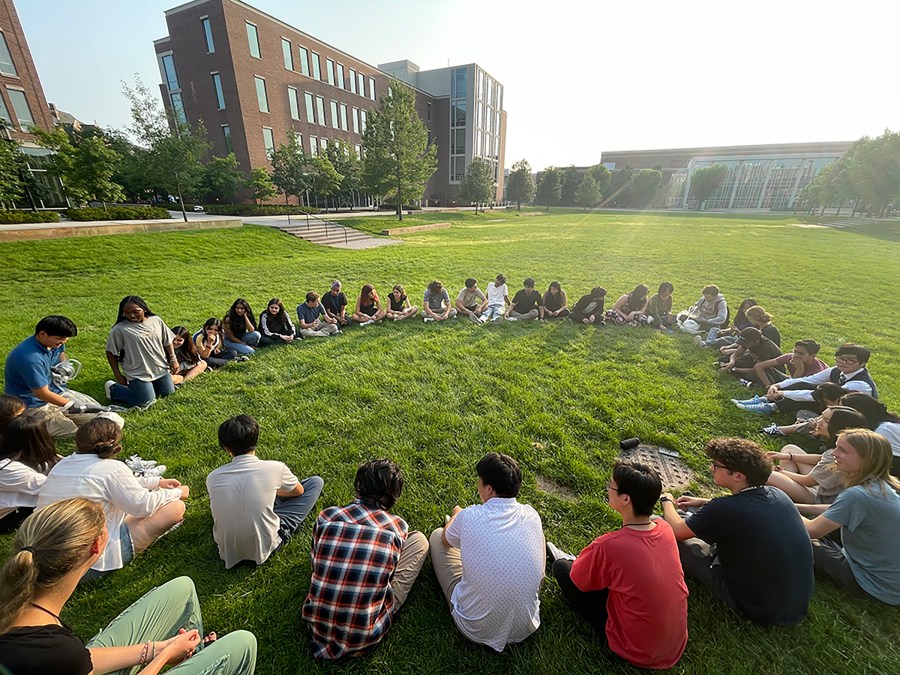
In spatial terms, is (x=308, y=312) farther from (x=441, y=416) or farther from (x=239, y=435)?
(x=239, y=435)

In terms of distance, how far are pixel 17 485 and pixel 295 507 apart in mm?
2138

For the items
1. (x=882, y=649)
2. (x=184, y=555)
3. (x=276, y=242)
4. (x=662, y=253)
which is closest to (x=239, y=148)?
(x=276, y=242)

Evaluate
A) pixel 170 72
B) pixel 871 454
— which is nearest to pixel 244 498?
pixel 871 454

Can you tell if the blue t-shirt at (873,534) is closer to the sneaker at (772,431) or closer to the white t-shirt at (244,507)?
the sneaker at (772,431)

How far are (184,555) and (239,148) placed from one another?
129 ft

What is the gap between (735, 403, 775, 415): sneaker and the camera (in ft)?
17.0

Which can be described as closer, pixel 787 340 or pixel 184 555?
pixel 184 555

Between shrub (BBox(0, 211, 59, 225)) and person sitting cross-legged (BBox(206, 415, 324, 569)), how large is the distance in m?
24.0

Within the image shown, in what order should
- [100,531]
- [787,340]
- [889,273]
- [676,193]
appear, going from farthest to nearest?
[676,193]
[889,273]
[787,340]
[100,531]

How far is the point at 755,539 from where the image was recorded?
2.32m

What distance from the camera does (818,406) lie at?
187 inches

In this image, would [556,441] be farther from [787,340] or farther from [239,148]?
[239,148]

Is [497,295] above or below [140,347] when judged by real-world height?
below

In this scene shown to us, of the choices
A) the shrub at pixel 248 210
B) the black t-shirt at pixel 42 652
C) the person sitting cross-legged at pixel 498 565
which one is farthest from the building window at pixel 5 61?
the person sitting cross-legged at pixel 498 565
